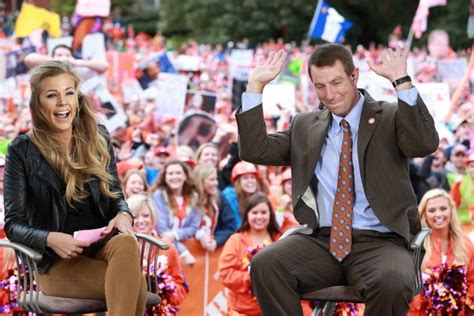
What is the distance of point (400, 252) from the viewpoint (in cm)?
498

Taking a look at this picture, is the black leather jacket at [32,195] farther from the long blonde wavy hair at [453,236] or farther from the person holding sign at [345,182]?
the long blonde wavy hair at [453,236]

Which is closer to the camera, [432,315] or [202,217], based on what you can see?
[432,315]

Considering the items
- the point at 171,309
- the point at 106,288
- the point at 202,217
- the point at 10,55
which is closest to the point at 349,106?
the point at 106,288

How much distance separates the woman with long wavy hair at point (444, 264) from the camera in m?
7.09

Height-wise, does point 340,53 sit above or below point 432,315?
above

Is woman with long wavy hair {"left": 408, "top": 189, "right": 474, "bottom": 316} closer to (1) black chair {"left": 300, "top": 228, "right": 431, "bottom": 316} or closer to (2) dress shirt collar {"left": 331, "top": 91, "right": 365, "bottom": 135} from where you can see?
(1) black chair {"left": 300, "top": 228, "right": 431, "bottom": 316}

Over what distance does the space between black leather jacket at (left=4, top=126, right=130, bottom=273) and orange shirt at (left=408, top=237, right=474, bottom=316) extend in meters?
2.77

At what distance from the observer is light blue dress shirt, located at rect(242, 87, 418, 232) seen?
16.7 ft

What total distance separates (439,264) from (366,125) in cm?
246

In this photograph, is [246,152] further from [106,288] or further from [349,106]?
[106,288]

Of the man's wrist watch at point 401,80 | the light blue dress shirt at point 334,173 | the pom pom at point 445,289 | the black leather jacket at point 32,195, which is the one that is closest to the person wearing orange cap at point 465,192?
the pom pom at point 445,289

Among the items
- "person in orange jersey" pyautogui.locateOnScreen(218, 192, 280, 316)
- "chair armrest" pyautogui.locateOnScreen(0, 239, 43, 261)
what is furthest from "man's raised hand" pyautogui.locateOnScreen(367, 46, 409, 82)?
"person in orange jersey" pyautogui.locateOnScreen(218, 192, 280, 316)

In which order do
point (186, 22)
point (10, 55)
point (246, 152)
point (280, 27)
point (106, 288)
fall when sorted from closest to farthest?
point (106, 288)
point (246, 152)
point (10, 55)
point (280, 27)
point (186, 22)

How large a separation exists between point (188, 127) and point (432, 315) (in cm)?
498
